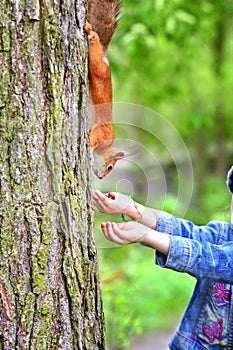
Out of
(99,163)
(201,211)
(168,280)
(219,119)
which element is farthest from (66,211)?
(219,119)

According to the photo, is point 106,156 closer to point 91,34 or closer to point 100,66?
point 100,66

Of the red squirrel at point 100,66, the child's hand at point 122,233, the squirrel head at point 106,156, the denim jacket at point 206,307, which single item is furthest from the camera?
the squirrel head at point 106,156

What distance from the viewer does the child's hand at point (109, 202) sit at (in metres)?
1.79

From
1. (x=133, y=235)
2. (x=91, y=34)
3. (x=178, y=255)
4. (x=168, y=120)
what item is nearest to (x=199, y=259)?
(x=178, y=255)

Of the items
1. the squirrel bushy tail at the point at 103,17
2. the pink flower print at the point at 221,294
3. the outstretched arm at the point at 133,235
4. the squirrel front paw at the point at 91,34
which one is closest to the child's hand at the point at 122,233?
the outstretched arm at the point at 133,235

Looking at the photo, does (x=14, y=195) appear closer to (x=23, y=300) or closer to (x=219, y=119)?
(x=23, y=300)

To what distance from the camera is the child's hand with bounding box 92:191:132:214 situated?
1.79 meters

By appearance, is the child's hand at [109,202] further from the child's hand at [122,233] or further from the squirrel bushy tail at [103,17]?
the squirrel bushy tail at [103,17]

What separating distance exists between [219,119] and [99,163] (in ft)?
21.8

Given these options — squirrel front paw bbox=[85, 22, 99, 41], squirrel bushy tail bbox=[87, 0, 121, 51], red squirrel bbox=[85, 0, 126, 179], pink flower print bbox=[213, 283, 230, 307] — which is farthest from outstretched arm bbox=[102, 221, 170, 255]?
squirrel bushy tail bbox=[87, 0, 121, 51]

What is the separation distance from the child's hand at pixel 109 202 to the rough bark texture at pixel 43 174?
6 centimetres

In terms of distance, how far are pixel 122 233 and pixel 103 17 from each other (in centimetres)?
96

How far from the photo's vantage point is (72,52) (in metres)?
1.67

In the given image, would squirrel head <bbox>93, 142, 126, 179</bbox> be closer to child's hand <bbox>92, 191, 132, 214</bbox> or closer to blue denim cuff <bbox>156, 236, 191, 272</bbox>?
child's hand <bbox>92, 191, 132, 214</bbox>
